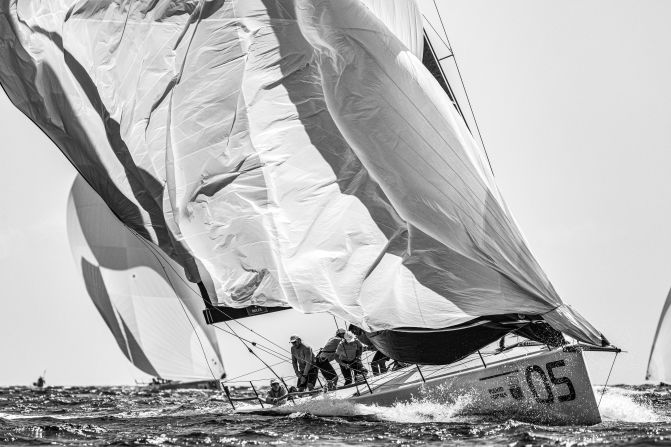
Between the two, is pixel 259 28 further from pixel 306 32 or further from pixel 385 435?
pixel 385 435

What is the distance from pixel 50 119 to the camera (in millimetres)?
15062

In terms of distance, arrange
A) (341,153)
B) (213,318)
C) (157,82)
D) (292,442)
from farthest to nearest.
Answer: (213,318)
(157,82)
(341,153)
(292,442)

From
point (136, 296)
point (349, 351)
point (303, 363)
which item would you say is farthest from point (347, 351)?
point (136, 296)

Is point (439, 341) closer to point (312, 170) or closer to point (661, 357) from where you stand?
point (312, 170)

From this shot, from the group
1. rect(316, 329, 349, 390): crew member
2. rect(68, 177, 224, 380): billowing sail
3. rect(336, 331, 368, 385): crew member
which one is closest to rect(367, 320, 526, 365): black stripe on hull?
rect(336, 331, 368, 385): crew member

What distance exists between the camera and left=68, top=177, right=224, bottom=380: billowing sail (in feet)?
86.5

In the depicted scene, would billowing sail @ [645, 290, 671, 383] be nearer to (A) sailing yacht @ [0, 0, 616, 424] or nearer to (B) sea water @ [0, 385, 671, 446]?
(B) sea water @ [0, 385, 671, 446]

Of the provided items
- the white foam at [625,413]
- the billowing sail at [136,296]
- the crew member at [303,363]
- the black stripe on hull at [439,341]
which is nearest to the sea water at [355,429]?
the white foam at [625,413]

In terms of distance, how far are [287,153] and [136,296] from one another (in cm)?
1407

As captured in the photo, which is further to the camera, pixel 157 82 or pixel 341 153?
pixel 157 82

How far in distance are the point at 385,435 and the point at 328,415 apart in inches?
126

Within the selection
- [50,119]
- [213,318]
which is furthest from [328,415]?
[50,119]

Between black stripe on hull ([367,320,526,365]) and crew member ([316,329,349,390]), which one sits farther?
crew member ([316,329,349,390])

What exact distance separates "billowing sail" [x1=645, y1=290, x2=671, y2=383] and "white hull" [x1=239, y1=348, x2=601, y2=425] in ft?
34.9
